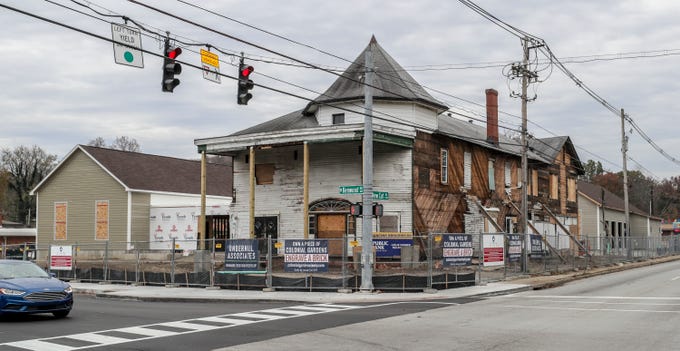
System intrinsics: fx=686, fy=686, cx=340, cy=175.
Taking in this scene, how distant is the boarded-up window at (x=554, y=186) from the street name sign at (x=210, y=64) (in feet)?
124

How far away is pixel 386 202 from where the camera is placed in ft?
108

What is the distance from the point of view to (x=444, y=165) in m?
36.1

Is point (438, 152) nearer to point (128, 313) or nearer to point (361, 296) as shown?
point (361, 296)

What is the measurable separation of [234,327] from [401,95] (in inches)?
868

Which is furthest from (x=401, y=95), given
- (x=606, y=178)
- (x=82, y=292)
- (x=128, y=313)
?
(x=606, y=178)

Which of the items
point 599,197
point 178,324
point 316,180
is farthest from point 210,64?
point 599,197

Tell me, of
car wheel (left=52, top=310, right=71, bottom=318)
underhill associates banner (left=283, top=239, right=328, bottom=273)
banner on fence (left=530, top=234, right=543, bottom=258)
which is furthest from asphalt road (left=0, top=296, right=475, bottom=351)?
banner on fence (left=530, top=234, right=543, bottom=258)

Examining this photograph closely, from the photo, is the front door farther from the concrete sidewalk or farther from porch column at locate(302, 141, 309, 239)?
the concrete sidewalk

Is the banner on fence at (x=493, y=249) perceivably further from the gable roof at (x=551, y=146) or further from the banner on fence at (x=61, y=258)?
the gable roof at (x=551, y=146)

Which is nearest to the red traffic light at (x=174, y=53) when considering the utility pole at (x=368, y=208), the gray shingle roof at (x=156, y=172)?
the utility pole at (x=368, y=208)

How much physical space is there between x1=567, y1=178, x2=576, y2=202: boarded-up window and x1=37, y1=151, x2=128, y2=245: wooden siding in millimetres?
33851

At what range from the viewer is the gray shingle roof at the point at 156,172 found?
44.6 metres

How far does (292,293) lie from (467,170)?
59.6 feet

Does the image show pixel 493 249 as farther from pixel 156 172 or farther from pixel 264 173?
pixel 156 172
